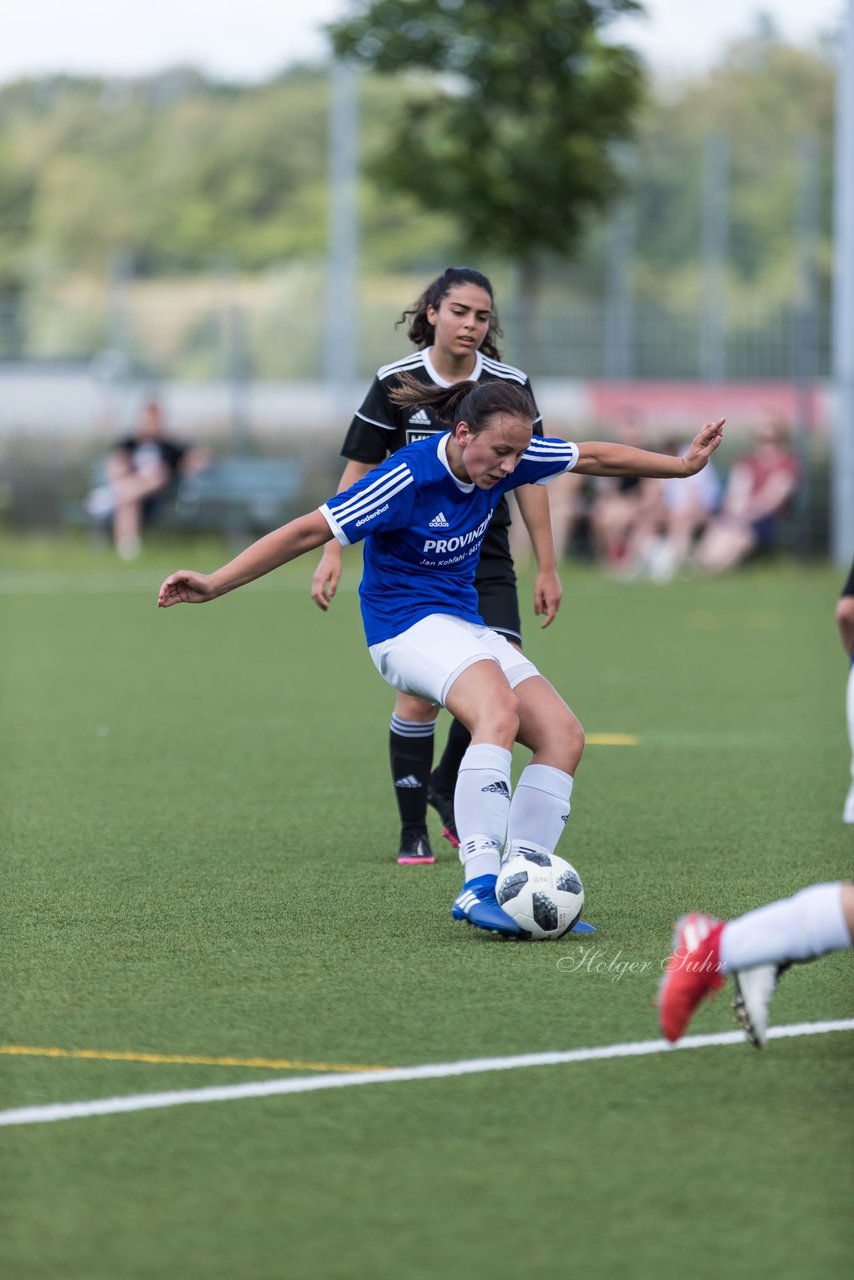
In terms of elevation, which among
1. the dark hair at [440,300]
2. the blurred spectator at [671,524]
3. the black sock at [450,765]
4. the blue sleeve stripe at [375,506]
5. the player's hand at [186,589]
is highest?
the dark hair at [440,300]

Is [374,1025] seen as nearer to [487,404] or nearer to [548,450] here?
[487,404]

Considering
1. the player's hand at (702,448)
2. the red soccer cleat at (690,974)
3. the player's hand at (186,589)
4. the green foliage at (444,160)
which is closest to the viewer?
the red soccer cleat at (690,974)

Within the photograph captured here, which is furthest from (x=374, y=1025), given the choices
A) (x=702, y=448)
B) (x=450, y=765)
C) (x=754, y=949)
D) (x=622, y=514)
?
(x=622, y=514)

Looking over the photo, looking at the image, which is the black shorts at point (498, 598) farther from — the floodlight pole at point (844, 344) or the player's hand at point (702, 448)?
the floodlight pole at point (844, 344)

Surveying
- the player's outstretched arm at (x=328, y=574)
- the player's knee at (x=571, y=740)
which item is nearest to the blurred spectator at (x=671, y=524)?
the player's outstretched arm at (x=328, y=574)

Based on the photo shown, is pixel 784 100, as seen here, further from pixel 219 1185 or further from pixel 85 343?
pixel 219 1185

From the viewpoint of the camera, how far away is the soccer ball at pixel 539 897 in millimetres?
5754

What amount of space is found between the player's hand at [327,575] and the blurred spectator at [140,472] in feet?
57.8

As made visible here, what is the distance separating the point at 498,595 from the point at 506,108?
18.7 metres

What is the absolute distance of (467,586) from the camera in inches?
250

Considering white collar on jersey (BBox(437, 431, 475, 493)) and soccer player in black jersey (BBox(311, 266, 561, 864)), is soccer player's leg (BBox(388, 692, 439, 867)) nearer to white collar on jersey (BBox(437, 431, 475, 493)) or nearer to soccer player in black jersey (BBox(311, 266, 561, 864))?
soccer player in black jersey (BBox(311, 266, 561, 864))

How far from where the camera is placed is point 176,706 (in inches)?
473

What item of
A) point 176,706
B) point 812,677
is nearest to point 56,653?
point 176,706

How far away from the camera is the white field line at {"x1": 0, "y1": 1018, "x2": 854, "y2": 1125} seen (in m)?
4.17
